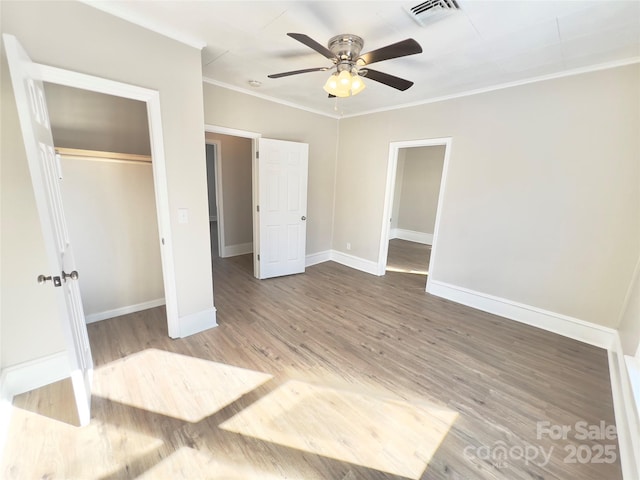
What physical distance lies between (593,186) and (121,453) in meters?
4.37

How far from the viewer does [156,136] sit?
2.11 metres

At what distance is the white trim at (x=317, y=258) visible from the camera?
4813 mm

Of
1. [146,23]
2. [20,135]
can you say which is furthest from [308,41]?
[20,135]

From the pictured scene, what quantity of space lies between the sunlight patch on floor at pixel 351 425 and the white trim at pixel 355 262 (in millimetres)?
2747

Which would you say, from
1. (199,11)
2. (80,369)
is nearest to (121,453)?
(80,369)

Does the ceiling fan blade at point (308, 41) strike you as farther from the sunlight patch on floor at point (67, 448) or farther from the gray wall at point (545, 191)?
the sunlight patch on floor at point (67, 448)

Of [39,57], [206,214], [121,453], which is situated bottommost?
[121,453]

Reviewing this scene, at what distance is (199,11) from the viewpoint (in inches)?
71.3

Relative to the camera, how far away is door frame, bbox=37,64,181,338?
5.57 feet

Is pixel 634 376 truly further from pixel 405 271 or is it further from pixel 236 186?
pixel 236 186

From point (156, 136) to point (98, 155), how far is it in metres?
0.91

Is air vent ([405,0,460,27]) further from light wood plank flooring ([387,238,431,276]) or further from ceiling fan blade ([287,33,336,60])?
light wood plank flooring ([387,238,431,276])

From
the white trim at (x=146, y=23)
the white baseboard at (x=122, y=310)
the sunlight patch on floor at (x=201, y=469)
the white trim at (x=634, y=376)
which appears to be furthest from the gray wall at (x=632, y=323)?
the white baseboard at (x=122, y=310)

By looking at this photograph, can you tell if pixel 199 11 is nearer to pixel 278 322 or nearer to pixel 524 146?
pixel 278 322
